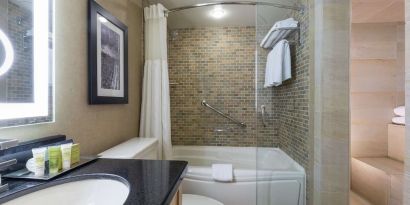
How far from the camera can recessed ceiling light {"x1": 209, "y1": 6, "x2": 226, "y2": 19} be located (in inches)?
112

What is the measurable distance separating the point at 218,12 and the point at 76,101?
7.13ft

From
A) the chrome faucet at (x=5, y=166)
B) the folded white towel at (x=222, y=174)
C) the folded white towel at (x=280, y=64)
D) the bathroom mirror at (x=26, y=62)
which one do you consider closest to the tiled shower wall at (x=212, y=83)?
the folded white towel at (x=280, y=64)

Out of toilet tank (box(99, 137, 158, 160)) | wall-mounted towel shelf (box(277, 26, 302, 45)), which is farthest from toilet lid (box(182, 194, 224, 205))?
wall-mounted towel shelf (box(277, 26, 302, 45))

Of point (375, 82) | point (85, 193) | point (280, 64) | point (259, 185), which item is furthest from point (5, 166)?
point (375, 82)

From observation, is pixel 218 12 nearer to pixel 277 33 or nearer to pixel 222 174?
pixel 277 33

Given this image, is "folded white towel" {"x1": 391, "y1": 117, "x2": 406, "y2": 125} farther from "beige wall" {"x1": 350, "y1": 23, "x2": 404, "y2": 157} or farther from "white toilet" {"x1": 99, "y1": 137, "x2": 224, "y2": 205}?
"white toilet" {"x1": 99, "y1": 137, "x2": 224, "y2": 205}

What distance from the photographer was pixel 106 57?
172cm

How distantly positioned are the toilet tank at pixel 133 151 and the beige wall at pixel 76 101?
117mm

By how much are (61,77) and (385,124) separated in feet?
12.1

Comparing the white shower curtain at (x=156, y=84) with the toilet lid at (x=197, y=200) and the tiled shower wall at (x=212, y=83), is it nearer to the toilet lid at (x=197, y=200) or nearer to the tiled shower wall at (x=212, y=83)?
the toilet lid at (x=197, y=200)

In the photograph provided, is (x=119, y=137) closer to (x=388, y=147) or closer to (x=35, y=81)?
(x=35, y=81)

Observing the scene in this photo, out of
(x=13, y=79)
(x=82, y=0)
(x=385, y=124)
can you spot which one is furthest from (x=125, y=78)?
(x=385, y=124)

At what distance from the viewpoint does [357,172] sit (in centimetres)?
290

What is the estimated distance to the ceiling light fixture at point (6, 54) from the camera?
2.97ft
